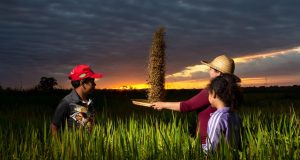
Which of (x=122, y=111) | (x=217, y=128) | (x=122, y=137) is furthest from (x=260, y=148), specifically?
(x=122, y=111)

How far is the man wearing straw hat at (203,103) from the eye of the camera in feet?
19.4

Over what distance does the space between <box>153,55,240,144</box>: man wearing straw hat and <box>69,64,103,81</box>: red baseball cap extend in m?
1.06

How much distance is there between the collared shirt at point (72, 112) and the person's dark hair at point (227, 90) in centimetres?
198

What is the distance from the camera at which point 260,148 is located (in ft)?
16.5

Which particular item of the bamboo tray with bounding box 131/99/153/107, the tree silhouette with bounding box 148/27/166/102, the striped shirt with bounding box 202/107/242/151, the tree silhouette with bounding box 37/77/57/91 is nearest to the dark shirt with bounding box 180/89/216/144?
the tree silhouette with bounding box 148/27/166/102

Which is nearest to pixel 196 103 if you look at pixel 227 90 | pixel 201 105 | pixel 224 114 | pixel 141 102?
pixel 201 105

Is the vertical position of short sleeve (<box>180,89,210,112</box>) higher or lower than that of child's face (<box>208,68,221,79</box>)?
lower

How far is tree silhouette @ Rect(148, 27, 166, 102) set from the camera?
19.7 ft

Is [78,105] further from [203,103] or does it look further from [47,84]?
[47,84]

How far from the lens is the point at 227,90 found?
5.04 metres

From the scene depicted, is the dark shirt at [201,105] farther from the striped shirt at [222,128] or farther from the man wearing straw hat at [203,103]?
the striped shirt at [222,128]

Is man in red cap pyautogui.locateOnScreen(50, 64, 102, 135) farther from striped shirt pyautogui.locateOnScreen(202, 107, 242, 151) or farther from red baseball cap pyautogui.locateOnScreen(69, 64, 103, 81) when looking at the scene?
striped shirt pyautogui.locateOnScreen(202, 107, 242, 151)

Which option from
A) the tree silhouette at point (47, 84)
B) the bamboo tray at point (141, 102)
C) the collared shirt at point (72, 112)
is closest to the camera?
the bamboo tray at point (141, 102)

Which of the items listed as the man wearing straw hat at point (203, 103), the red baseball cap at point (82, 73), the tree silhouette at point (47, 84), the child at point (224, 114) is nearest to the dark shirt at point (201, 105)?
the man wearing straw hat at point (203, 103)
